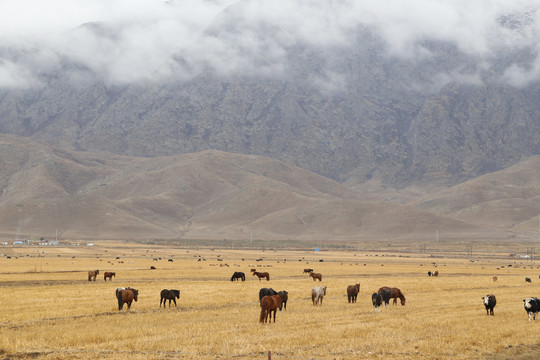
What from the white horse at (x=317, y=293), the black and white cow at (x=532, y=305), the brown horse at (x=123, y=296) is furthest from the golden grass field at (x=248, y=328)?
the white horse at (x=317, y=293)

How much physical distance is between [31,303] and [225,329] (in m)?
14.5

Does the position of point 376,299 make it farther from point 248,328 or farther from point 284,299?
point 248,328

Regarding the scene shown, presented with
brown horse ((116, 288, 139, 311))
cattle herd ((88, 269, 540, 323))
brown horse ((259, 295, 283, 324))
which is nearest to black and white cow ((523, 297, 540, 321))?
cattle herd ((88, 269, 540, 323))

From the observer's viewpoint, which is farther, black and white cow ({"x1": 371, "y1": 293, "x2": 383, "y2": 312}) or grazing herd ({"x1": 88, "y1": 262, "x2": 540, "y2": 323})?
black and white cow ({"x1": 371, "y1": 293, "x2": 383, "y2": 312})

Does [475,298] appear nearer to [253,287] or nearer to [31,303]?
[253,287]

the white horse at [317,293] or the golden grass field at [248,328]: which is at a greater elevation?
the white horse at [317,293]

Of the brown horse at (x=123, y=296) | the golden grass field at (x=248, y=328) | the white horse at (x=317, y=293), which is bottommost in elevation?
the golden grass field at (x=248, y=328)

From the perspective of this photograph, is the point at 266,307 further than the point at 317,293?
No

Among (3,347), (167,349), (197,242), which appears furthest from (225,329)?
(197,242)

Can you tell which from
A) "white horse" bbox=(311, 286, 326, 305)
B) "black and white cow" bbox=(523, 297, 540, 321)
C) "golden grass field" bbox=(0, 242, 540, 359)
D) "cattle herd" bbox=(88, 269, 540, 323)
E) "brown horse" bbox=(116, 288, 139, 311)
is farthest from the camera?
"white horse" bbox=(311, 286, 326, 305)

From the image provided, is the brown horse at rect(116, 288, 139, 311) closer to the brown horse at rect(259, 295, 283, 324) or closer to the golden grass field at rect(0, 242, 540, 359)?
the golden grass field at rect(0, 242, 540, 359)

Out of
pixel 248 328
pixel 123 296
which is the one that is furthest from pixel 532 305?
pixel 123 296

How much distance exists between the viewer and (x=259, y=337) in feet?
78.4

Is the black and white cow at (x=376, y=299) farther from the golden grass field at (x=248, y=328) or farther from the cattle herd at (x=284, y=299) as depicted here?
the golden grass field at (x=248, y=328)
